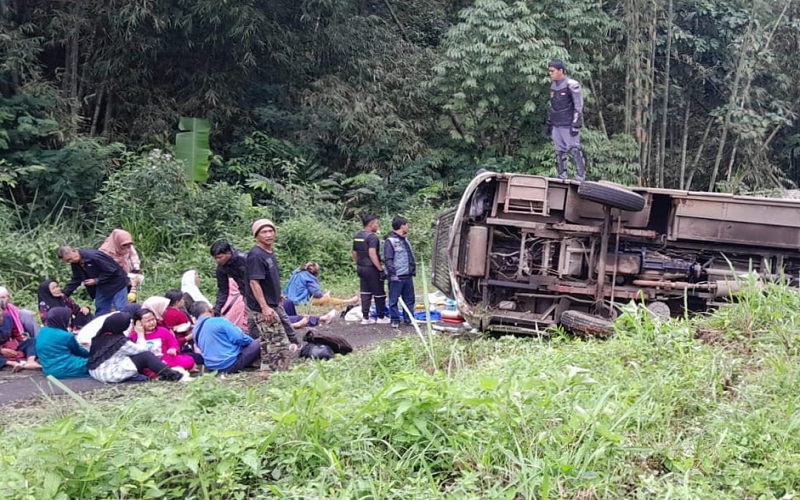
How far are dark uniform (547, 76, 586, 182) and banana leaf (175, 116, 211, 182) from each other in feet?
24.4

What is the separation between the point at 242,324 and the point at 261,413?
166 inches

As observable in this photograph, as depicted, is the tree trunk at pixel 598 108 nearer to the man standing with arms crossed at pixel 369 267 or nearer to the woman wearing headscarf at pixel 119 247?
the man standing with arms crossed at pixel 369 267

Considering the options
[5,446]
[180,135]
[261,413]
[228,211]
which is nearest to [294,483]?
[261,413]

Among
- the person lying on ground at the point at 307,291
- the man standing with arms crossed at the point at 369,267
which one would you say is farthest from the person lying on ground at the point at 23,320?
the man standing with arms crossed at the point at 369,267

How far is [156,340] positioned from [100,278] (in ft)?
4.34

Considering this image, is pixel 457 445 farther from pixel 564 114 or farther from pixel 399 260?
pixel 564 114

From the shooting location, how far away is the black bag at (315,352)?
7758 mm

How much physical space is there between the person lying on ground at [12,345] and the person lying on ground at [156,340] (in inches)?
52.8

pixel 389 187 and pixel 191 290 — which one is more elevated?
pixel 389 187

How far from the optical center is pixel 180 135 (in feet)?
50.2

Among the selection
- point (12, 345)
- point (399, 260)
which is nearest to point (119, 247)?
point (12, 345)

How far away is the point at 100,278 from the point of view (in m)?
8.56

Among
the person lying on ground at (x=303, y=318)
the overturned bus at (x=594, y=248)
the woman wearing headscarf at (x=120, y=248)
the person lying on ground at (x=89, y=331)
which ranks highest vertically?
the overturned bus at (x=594, y=248)

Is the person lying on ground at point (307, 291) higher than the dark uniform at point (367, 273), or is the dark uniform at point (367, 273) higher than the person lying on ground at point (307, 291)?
the dark uniform at point (367, 273)
